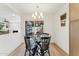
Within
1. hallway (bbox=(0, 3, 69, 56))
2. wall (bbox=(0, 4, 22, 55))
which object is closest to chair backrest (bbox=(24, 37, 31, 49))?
hallway (bbox=(0, 3, 69, 56))

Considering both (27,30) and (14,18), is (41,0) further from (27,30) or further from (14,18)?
(14,18)

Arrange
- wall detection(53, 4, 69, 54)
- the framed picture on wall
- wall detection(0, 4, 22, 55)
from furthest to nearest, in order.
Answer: the framed picture on wall < wall detection(53, 4, 69, 54) < wall detection(0, 4, 22, 55)

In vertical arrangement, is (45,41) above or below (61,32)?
below

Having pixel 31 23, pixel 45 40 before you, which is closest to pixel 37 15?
pixel 31 23

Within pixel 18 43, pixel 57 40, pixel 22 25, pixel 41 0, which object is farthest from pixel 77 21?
pixel 18 43

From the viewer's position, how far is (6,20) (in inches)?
138

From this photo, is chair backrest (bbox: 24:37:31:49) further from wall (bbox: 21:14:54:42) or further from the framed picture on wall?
the framed picture on wall

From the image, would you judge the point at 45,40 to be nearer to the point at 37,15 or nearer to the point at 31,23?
the point at 31,23

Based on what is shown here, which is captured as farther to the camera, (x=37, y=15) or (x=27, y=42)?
(x=37, y=15)

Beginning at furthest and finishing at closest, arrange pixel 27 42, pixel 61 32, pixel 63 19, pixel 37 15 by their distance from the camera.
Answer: pixel 61 32 < pixel 63 19 < pixel 37 15 < pixel 27 42

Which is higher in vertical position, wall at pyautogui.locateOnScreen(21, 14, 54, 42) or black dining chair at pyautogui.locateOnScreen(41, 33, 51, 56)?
wall at pyautogui.locateOnScreen(21, 14, 54, 42)

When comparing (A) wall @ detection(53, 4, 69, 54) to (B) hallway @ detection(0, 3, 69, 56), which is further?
(A) wall @ detection(53, 4, 69, 54)

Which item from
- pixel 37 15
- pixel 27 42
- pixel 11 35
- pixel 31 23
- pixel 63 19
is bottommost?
pixel 27 42

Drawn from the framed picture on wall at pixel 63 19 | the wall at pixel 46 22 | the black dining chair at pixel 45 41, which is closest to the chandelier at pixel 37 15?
the wall at pixel 46 22
